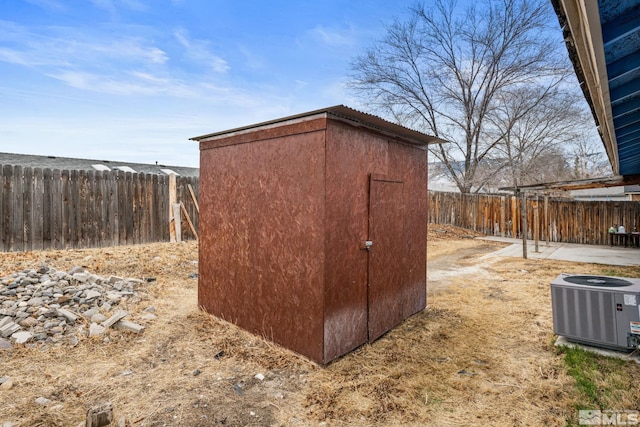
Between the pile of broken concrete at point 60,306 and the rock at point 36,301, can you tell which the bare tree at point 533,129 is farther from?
the rock at point 36,301

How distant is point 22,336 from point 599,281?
6.07 meters

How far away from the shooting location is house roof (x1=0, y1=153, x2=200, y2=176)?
543 inches

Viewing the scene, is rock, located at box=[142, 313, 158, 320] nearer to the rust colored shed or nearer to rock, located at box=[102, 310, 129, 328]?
rock, located at box=[102, 310, 129, 328]

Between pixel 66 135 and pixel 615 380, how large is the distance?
14.6 metres

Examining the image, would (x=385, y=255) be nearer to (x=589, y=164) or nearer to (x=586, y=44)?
(x=586, y=44)

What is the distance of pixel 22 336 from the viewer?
3480mm

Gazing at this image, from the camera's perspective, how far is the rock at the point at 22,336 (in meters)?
3.43

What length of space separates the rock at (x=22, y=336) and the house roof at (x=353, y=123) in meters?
2.88

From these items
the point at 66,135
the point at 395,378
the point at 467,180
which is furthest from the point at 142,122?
the point at 467,180

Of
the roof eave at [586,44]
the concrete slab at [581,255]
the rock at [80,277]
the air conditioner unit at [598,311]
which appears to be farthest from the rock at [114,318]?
the concrete slab at [581,255]

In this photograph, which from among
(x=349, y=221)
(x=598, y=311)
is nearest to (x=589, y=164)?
(x=598, y=311)

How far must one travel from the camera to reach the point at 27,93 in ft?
27.6

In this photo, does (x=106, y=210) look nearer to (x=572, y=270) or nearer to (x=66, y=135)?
(x=66, y=135)

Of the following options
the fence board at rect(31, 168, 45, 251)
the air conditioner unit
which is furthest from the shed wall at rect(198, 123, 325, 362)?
the fence board at rect(31, 168, 45, 251)
